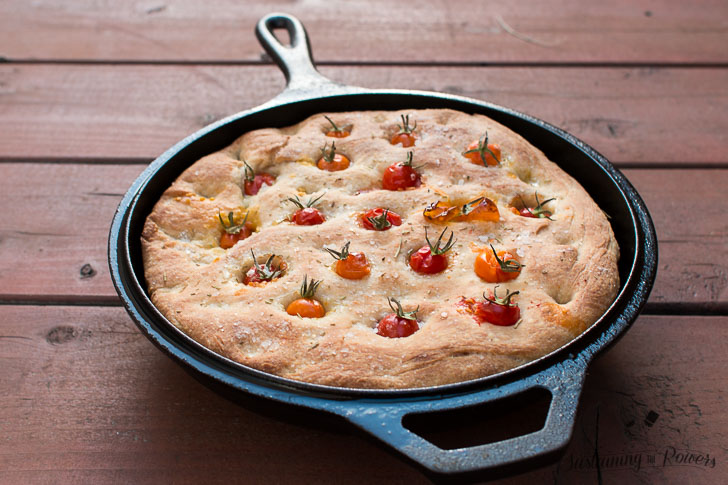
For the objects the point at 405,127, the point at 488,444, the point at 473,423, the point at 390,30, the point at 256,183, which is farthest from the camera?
the point at 390,30

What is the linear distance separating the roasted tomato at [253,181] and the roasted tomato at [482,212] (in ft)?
1.87

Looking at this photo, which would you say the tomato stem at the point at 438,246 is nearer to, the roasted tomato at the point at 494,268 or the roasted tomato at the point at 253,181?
the roasted tomato at the point at 494,268

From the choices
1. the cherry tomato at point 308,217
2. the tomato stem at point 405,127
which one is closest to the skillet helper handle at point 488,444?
the cherry tomato at point 308,217

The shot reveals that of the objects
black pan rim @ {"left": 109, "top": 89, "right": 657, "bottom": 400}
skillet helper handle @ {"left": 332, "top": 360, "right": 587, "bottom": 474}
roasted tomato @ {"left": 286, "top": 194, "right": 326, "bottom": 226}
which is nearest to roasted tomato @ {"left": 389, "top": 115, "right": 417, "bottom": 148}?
roasted tomato @ {"left": 286, "top": 194, "right": 326, "bottom": 226}

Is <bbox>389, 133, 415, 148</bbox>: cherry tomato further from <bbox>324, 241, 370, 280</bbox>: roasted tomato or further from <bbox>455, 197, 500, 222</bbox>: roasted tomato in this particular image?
<bbox>324, 241, 370, 280</bbox>: roasted tomato

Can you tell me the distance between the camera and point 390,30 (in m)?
3.39

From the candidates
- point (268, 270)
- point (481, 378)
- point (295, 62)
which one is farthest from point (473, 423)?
point (295, 62)

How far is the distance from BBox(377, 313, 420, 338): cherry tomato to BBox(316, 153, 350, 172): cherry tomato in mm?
618

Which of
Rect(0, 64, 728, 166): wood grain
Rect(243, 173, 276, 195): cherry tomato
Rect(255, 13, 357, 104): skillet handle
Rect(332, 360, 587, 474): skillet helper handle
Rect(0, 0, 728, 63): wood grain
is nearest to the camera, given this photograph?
Rect(332, 360, 587, 474): skillet helper handle

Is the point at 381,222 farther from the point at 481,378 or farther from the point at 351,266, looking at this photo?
the point at 481,378

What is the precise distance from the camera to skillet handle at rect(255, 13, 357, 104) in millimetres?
2332

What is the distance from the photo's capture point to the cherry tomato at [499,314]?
1607 mm

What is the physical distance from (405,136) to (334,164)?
23 centimetres

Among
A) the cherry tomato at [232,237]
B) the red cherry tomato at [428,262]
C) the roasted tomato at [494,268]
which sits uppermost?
the roasted tomato at [494,268]
